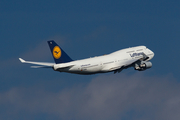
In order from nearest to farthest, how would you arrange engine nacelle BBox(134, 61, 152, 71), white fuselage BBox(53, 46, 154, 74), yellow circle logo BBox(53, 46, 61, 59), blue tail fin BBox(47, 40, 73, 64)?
blue tail fin BBox(47, 40, 73, 64), yellow circle logo BBox(53, 46, 61, 59), white fuselage BBox(53, 46, 154, 74), engine nacelle BBox(134, 61, 152, 71)

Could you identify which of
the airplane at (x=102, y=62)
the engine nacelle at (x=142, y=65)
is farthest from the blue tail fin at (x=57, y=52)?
the engine nacelle at (x=142, y=65)

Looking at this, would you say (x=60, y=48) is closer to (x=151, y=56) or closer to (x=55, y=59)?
(x=55, y=59)

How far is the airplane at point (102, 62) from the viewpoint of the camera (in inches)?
3452

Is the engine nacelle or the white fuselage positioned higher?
the white fuselage

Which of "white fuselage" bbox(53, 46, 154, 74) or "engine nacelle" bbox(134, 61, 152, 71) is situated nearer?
"white fuselage" bbox(53, 46, 154, 74)

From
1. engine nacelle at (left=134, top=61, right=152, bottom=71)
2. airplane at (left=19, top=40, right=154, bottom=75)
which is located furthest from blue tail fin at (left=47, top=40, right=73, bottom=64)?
engine nacelle at (left=134, top=61, right=152, bottom=71)

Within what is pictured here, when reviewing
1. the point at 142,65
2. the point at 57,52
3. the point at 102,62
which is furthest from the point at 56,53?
the point at 142,65

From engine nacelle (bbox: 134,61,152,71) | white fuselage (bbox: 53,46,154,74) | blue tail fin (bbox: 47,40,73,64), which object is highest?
blue tail fin (bbox: 47,40,73,64)

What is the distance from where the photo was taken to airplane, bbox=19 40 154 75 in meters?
87.7

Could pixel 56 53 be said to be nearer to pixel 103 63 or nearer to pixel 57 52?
pixel 57 52

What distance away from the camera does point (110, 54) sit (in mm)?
96250

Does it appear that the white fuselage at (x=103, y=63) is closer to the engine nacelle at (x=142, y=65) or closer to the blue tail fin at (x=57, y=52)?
the blue tail fin at (x=57, y=52)

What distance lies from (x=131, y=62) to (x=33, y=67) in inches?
826

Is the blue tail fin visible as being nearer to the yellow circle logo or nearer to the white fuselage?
the yellow circle logo
